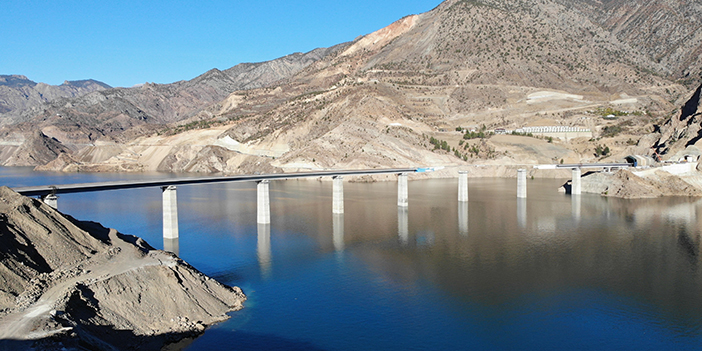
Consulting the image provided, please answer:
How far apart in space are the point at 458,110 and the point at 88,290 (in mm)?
137129

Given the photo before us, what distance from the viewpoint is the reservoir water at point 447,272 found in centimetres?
2819

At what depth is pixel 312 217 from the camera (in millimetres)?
65938

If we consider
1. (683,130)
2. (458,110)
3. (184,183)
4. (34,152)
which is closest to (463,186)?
(184,183)

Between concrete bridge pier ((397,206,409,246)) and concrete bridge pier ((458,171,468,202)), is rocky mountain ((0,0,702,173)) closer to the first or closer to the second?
concrete bridge pier ((458,171,468,202))

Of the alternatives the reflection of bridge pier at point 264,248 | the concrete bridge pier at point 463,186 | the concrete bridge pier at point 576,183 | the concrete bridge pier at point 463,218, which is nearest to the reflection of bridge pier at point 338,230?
the reflection of bridge pier at point 264,248

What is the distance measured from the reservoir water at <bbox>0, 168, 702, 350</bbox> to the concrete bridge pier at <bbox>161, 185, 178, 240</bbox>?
152cm

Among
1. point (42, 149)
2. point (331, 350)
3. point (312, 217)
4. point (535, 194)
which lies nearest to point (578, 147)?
point (535, 194)

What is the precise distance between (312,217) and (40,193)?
3174 cm

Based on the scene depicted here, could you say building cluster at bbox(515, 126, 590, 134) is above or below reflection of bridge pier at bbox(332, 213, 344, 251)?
above

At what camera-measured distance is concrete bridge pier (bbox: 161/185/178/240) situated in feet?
163

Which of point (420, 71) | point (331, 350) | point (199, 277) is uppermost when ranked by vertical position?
point (420, 71)

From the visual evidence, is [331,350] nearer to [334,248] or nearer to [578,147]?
[334,248]

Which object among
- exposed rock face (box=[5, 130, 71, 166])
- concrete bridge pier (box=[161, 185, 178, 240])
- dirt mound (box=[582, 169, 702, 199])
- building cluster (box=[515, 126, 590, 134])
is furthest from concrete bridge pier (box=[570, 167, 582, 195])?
exposed rock face (box=[5, 130, 71, 166])

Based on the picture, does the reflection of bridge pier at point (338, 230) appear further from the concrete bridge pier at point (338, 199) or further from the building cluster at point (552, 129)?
the building cluster at point (552, 129)
